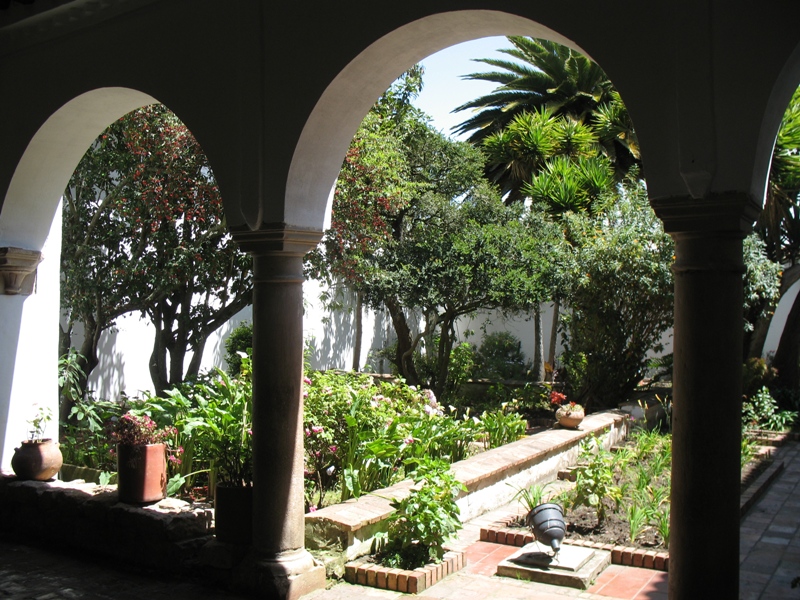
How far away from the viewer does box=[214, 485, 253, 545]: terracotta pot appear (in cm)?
499

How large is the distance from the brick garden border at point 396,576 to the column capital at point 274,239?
1.98 meters

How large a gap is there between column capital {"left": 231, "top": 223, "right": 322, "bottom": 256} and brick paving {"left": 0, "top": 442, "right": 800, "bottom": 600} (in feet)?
6.74

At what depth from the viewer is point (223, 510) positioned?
5.05 meters

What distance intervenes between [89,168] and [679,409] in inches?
293

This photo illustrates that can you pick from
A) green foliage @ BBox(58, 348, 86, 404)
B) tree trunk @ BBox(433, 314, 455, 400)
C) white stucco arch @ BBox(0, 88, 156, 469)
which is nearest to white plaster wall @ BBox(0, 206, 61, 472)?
white stucco arch @ BBox(0, 88, 156, 469)

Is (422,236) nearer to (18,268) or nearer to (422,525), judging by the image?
(18,268)

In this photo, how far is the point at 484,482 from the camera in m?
6.75

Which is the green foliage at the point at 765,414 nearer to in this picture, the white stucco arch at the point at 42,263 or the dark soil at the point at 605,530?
the dark soil at the point at 605,530

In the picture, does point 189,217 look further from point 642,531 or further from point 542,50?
point 542,50

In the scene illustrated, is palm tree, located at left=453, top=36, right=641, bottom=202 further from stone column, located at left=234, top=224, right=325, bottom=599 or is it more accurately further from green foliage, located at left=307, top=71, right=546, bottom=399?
stone column, located at left=234, top=224, right=325, bottom=599

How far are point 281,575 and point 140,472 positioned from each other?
1478 mm

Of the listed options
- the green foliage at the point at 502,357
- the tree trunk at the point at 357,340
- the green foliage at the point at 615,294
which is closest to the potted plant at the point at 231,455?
the green foliage at the point at 615,294

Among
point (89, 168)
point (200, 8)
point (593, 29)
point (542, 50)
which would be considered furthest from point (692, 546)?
point (542, 50)

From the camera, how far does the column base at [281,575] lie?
4637 millimetres
